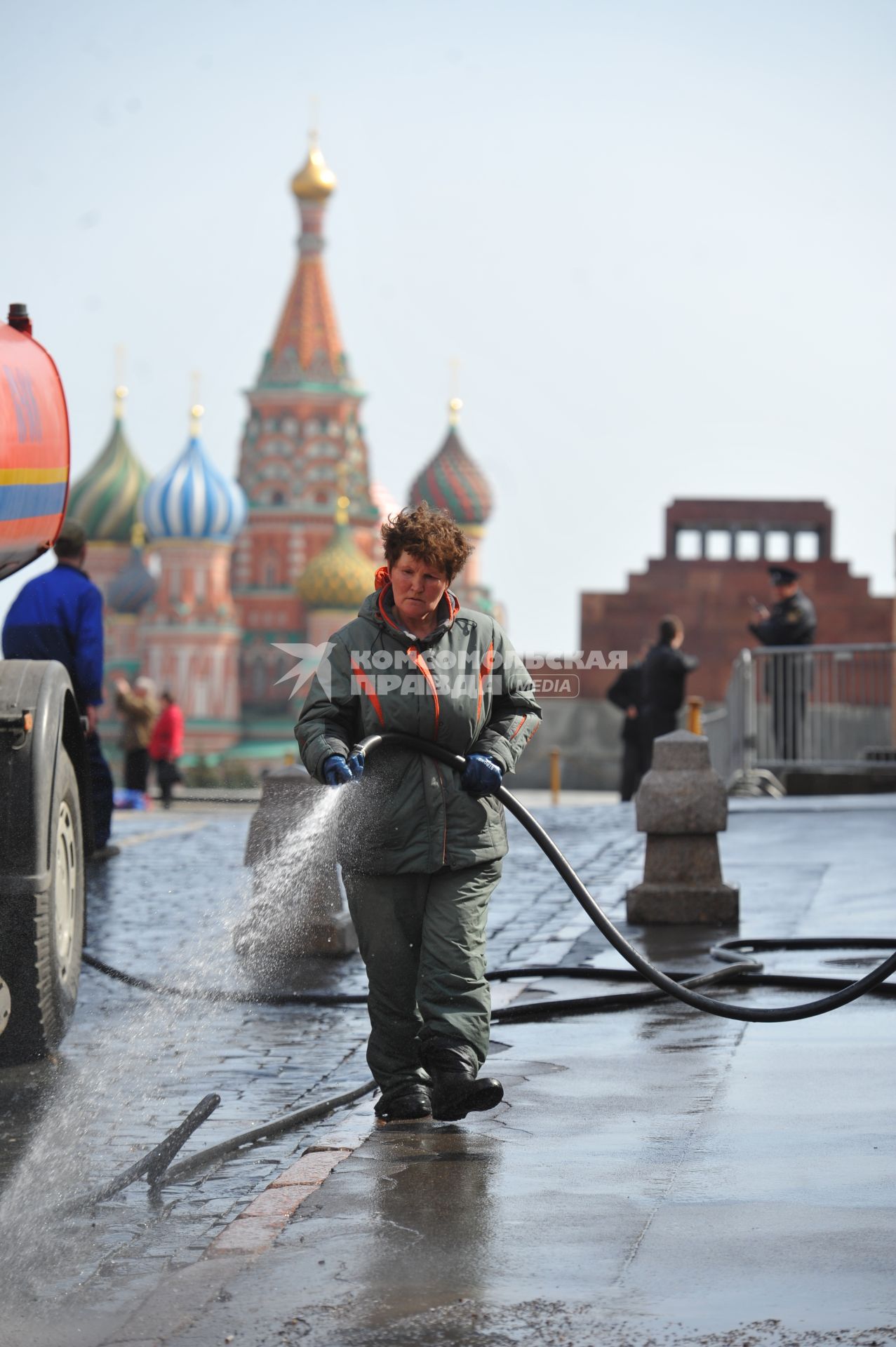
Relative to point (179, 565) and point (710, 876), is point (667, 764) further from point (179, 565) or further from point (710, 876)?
point (179, 565)

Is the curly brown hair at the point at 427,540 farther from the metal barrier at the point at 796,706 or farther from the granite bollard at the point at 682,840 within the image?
the metal barrier at the point at 796,706

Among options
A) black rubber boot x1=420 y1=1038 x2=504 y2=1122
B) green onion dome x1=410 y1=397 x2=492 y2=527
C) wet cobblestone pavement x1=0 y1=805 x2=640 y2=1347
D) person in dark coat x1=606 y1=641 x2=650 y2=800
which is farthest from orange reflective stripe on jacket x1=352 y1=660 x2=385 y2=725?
green onion dome x1=410 y1=397 x2=492 y2=527

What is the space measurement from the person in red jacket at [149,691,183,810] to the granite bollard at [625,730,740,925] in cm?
2100

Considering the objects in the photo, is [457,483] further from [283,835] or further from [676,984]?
[676,984]

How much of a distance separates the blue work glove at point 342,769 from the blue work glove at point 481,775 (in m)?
0.31

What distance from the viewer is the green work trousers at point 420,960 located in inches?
240

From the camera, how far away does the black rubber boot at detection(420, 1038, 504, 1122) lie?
592cm

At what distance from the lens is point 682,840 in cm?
1109

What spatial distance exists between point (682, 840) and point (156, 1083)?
4.47 meters

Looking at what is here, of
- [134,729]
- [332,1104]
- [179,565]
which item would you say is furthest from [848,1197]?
[179,565]

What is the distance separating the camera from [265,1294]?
4488 millimetres

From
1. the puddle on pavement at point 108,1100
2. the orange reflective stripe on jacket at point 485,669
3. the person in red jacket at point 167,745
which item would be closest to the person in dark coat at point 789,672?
the person in red jacket at point 167,745

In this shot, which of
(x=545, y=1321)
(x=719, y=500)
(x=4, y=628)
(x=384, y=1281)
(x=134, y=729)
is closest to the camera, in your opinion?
(x=545, y=1321)

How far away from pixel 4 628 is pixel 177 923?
1.87 metres
